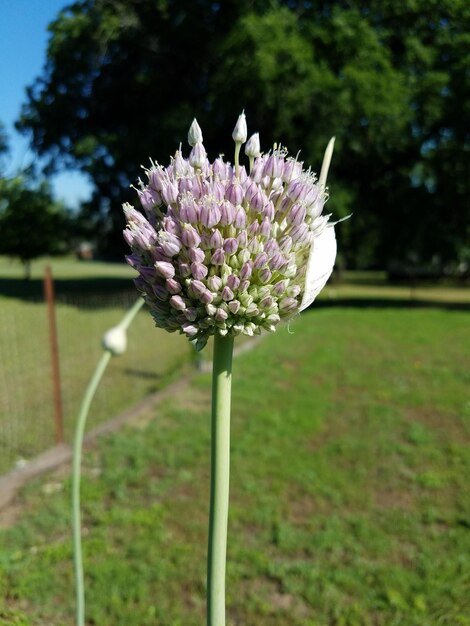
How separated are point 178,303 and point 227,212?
0.19 meters

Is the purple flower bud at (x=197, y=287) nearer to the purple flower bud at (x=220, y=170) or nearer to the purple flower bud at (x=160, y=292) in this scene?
the purple flower bud at (x=160, y=292)

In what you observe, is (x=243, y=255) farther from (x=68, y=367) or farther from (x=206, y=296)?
(x=68, y=367)

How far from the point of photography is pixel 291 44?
13.0m

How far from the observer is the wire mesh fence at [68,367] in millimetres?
5730

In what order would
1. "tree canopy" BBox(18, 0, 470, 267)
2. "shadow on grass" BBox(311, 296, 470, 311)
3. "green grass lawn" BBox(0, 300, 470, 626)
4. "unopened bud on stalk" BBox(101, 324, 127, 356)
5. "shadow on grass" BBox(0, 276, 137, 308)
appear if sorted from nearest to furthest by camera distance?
"unopened bud on stalk" BBox(101, 324, 127, 356) → "green grass lawn" BBox(0, 300, 470, 626) → "shadow on grass" BBox(0, 276, 137, 308) → "tree canopy" BBox(18, 0, 470, 267) → "shadow on grass" BBox(311, 296, 470, 311)

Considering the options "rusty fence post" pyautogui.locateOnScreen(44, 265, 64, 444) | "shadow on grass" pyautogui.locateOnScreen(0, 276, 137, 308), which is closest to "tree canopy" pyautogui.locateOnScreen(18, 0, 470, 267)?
"shadow on grass" pyautogui.locateOnScreen(0, 276, 137, 308)

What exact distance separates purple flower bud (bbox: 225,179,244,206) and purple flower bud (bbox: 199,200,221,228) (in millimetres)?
34

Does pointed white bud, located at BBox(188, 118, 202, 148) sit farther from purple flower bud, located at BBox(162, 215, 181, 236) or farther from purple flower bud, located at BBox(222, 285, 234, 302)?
purple flower bud, located at BBox(222, 285, 234, 302)

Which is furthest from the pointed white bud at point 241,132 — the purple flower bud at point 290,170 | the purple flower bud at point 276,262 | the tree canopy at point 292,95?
the tree canopy at point 292,95

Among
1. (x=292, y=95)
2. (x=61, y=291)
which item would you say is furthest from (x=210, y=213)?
(x=61, y=291)

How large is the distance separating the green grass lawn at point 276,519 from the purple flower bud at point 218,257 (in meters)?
0.75

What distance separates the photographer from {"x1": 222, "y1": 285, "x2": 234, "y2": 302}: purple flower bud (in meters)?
1.04

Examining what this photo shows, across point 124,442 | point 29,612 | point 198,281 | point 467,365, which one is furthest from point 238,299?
point 467,365

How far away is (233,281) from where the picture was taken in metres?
1.05
